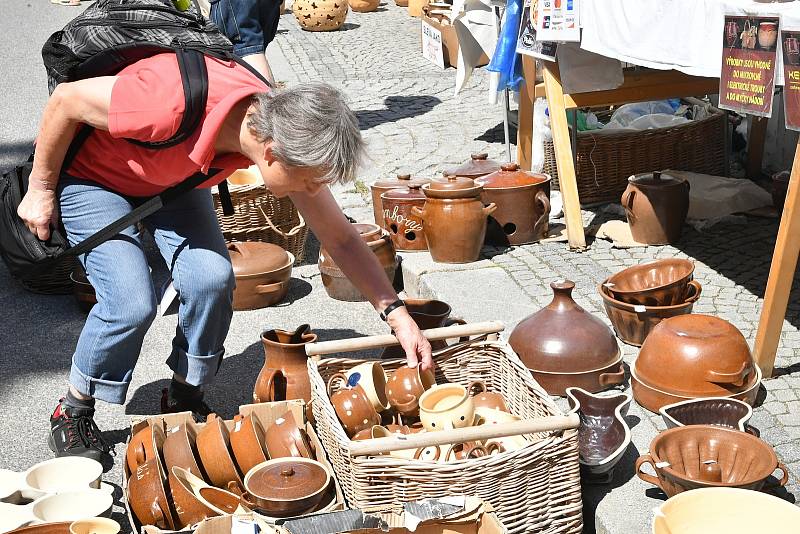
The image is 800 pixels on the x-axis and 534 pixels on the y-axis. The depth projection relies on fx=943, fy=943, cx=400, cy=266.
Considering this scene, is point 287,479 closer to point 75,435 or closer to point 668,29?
point 75,435

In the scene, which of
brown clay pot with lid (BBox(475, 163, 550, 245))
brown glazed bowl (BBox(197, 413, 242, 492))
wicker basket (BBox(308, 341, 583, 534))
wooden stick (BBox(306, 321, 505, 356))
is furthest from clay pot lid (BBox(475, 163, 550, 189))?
brown glazed bowl (BBox(197, 413, 242, 492))

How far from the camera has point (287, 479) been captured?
2715mm

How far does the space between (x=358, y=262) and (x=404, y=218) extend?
2131 mm

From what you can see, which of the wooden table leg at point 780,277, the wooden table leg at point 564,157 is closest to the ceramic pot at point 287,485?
the wooden table leg at point 780,277

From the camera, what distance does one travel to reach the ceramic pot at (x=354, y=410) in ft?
9.63

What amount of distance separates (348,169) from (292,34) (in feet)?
A: 35.2

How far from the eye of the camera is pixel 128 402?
3891 mm

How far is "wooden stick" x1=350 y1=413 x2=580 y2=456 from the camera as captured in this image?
2.53 meters

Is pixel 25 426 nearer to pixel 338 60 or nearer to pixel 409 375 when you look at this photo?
pixel 409 375

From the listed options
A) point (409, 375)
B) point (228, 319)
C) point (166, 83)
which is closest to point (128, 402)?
point (228, 319)

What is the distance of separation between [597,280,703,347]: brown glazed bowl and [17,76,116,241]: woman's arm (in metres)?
2.21

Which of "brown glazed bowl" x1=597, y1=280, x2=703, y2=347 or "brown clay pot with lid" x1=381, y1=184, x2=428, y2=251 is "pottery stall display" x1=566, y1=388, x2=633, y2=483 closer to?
"brown glazed bowl" x1=597, y1=280, x2=703, y2=347

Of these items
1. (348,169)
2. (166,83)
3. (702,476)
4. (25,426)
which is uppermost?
(166,83)

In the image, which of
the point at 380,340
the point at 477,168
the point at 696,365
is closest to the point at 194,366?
the point at 380,340
